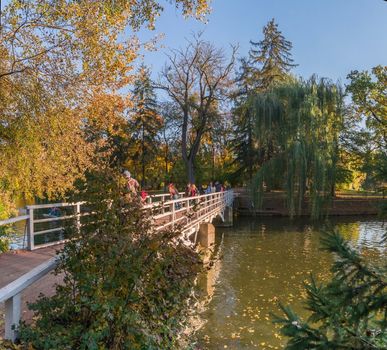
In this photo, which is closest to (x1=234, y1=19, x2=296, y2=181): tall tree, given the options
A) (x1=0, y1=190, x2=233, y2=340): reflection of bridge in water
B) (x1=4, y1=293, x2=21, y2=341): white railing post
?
(x1=0, y1=190, x2=233, y2=340): reflection of bridge in water

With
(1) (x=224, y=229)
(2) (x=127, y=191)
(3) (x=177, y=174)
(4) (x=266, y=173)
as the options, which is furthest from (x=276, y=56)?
(2) (x=127, y=191)

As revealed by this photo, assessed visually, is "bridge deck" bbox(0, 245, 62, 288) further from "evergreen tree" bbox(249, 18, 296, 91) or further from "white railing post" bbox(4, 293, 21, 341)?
"evergreen tree" bbox(249, 18, 296, 91)

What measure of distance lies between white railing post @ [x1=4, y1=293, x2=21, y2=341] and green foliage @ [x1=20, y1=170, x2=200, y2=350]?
12 cm

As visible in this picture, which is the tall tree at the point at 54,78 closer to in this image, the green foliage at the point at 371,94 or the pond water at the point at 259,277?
the pond water at the point at 259,277

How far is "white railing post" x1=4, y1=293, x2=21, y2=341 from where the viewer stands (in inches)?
134

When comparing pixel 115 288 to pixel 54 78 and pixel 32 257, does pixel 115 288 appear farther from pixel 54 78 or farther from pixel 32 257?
pixel 54 78

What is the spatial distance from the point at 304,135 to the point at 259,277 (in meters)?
17.6

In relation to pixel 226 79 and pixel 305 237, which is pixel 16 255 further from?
pixel 226 79

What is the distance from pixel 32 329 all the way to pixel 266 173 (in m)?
29.9

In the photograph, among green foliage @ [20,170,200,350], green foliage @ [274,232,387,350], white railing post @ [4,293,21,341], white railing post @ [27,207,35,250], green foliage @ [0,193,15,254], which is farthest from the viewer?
green foliage @ [0,193,15,254]

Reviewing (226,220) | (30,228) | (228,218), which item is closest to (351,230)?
(228,218)

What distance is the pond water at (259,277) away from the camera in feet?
31.3

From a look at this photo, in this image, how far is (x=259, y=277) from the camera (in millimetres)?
15281

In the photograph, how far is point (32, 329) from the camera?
12.2 feet
